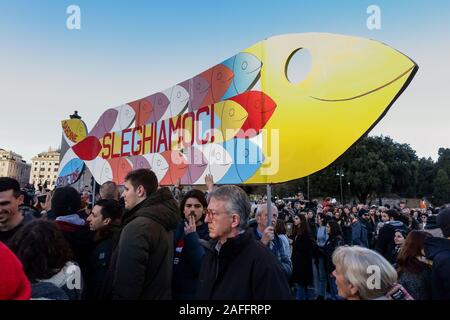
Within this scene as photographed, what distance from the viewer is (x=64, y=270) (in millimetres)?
2203

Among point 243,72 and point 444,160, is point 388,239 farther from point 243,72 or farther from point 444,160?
point 444,160

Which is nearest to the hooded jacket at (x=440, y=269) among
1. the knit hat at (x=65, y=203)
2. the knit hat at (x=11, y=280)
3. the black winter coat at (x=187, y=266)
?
the black winter coat at (x=187, y=266)

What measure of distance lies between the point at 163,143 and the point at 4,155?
283ft

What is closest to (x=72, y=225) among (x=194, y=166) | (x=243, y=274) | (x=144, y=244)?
(x=144, y=244)

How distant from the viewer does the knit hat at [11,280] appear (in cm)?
144

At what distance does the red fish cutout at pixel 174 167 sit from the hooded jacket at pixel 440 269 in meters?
3.76

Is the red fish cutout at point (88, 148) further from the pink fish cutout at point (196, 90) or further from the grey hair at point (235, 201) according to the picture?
the grey hair at point (235, 201)

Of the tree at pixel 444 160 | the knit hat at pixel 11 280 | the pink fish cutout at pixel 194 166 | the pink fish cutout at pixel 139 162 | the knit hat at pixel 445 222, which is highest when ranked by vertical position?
the tree at pixel 444 160

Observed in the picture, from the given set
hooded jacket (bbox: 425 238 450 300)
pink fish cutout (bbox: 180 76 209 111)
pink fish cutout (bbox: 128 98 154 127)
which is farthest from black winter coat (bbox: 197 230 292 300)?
pink fish cutout (bbox: 128 98 154 127)

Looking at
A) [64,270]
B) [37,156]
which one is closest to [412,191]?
[64,270]

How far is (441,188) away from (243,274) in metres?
65.4

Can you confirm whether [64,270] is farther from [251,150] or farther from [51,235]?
[251,150]

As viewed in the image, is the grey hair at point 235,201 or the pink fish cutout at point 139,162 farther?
the pink fish cutout at point 139,162

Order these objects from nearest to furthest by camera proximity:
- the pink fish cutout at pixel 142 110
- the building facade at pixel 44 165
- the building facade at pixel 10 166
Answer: the pink fish cutout at pixel 142 110 < the building facade at pixel 10 166 < the building facade at pixel 44 165
